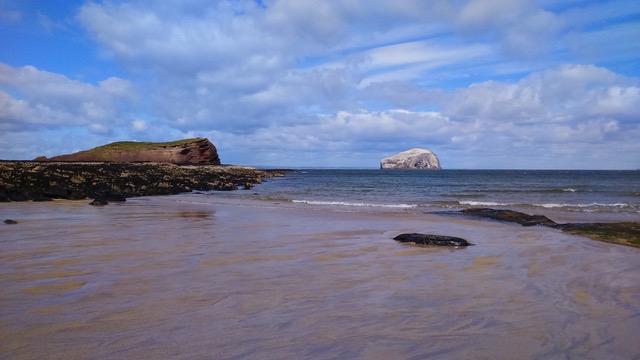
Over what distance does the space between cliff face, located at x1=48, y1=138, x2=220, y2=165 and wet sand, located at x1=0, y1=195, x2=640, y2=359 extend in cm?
8922

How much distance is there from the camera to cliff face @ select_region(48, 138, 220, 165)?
9260 centimetres

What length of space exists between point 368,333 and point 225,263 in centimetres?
422

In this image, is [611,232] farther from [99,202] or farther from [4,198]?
[4,198]

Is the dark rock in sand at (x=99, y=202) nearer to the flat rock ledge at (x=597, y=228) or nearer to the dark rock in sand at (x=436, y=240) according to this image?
the dark rock in sand at (x=436, y=240)

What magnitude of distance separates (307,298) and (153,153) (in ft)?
320

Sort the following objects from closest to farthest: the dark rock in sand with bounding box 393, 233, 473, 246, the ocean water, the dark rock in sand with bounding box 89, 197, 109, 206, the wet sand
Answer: the wet sand, the dark rock in sand with bounding box 393, 233, 473, 246, the dark rock in sand with bounding box 89, 197, 109, 206, the ocean water

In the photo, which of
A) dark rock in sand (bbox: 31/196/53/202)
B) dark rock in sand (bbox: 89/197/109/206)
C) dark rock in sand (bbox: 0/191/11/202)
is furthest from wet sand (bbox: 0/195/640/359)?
dark rock in sand (bbox: 31/196/53/202)

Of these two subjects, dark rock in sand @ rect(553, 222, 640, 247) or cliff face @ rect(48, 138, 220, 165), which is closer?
dark rock in sand @ rect(553, 222, 640, 247)

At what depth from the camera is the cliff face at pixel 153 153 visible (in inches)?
3646

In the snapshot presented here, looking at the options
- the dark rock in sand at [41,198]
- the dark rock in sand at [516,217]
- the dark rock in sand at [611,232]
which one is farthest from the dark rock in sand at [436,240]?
the dark rock in sand at [41,198]

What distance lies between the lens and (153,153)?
9619cm

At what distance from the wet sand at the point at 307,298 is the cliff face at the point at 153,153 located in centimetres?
8922

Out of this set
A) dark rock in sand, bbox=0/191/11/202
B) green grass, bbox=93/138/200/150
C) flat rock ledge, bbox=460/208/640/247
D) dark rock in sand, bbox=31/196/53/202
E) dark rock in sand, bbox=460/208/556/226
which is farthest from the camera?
green grass, bbox=93/138/200/150

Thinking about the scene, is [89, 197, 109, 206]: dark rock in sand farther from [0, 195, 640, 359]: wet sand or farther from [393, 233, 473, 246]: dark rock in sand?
[393, 233, 473, 246]: dark rock in sand
